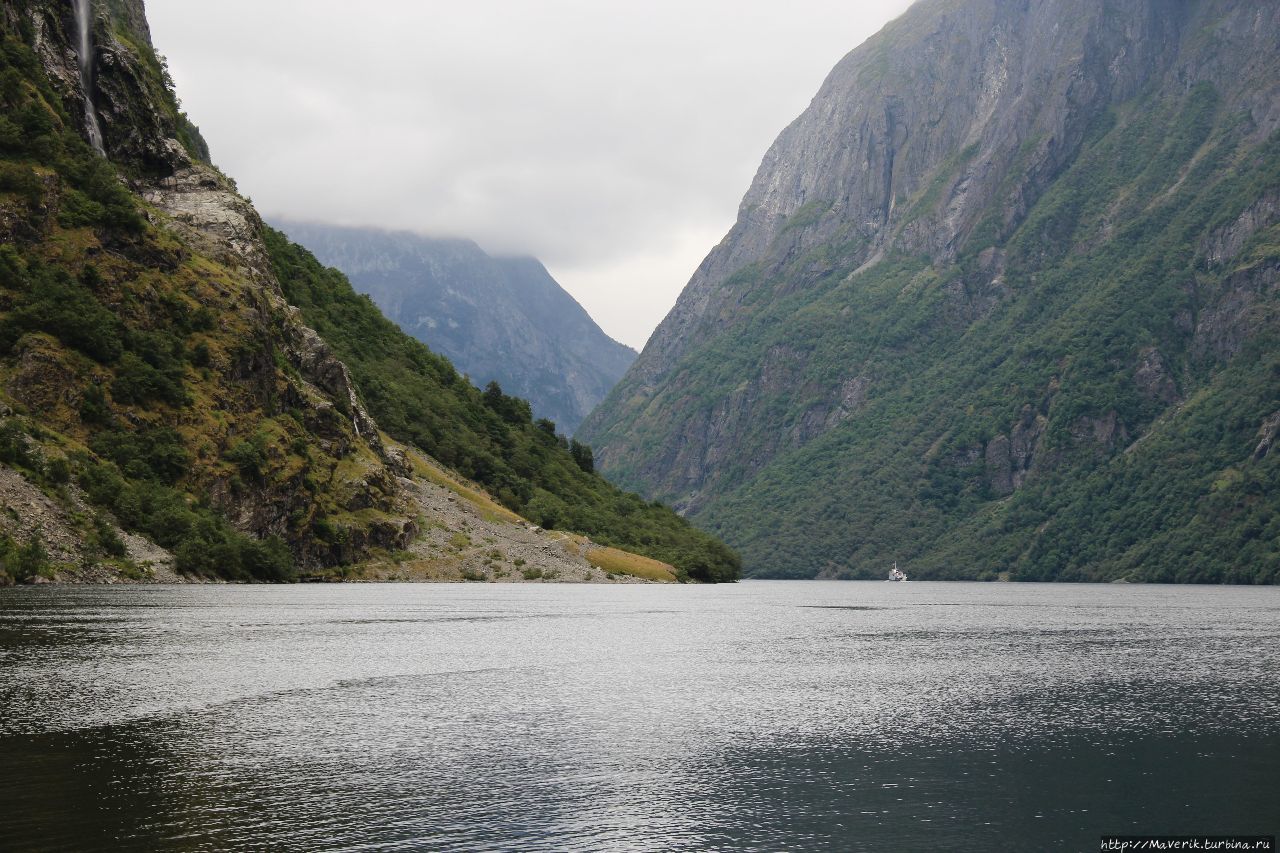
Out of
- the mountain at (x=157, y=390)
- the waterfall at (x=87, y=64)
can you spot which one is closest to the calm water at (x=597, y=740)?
the mountain at (x=157, y=390)

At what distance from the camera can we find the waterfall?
534 ft

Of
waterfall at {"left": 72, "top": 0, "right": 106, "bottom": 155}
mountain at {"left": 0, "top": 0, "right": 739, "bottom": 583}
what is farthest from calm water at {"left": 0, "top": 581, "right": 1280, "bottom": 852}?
waterfall at {"left": 72, "top": 0, "right": 106, "bottom": 155}

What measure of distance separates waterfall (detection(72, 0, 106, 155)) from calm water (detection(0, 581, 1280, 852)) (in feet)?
372

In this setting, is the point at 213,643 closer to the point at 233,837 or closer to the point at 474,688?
the point at 474,688

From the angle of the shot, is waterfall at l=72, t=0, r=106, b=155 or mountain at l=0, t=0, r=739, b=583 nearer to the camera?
mountain at l=0, t=0, r=739, b=583

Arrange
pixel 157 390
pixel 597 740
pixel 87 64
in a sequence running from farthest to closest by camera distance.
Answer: pixel 87 64 → pixel 157 390 → pixel 597 740

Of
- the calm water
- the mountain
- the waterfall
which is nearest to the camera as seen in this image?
the calm water

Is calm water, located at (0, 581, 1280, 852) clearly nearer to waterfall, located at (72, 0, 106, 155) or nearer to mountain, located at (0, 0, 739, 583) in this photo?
mountain, located at (0, 0, 739, 583)

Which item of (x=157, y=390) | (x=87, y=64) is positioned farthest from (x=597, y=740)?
(x=87, y=64)

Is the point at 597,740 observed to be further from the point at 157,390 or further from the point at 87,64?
the point at 87,64

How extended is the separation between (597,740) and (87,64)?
167214 mm

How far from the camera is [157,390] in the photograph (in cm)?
13362

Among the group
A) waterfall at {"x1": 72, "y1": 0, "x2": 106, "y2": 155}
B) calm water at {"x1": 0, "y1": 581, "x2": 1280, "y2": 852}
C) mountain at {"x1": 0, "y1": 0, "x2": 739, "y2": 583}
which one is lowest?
calm water at {"x1": 0, "y1": 581, "x2": 1280, "y2": 852}

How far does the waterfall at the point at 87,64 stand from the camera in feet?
534
